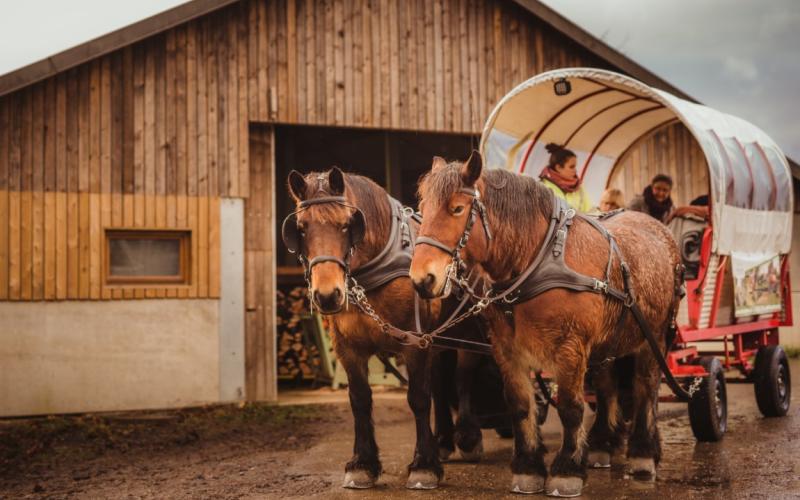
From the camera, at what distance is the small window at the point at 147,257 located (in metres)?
9.44

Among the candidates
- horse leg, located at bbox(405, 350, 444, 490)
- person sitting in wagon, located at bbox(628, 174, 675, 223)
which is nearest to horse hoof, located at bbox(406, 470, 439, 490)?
horse leg, located at bbox(405, 350, 444, 490)

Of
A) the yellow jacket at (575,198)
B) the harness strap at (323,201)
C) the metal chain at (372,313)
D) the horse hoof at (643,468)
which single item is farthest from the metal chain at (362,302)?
the yellow jacket at (575,198)

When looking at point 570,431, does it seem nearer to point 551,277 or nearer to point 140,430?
point 551,277

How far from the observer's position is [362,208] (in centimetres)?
510

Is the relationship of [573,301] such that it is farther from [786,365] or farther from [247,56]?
[247,56]

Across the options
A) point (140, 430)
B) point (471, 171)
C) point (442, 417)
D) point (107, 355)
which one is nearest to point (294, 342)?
point (107, 355)

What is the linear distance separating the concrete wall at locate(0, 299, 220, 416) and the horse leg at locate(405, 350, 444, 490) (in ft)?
15.9

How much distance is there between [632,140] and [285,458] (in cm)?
458

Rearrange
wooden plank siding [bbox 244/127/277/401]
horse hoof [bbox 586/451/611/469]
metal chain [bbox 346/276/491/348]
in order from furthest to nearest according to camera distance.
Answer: wooden plank siding [bbox 244/127/277/401], horse hoof [bbox 586/451/611/469], metal chain [bbox 346/276/491/348]

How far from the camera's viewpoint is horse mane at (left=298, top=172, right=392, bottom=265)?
4.84m

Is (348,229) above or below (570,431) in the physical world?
above

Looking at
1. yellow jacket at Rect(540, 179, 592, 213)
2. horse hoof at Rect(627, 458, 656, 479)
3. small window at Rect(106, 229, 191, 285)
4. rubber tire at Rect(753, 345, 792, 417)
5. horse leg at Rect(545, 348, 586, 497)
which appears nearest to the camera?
horse leg at Rect(545, 348, 586, 497)

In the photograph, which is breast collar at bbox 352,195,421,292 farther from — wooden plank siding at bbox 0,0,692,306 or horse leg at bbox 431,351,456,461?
wooden plank siding at bbox 0,0,692,306

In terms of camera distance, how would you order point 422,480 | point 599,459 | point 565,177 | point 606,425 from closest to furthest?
1. point 422,480
2. point 599,459
3. point 606,425
4. point 565,177
